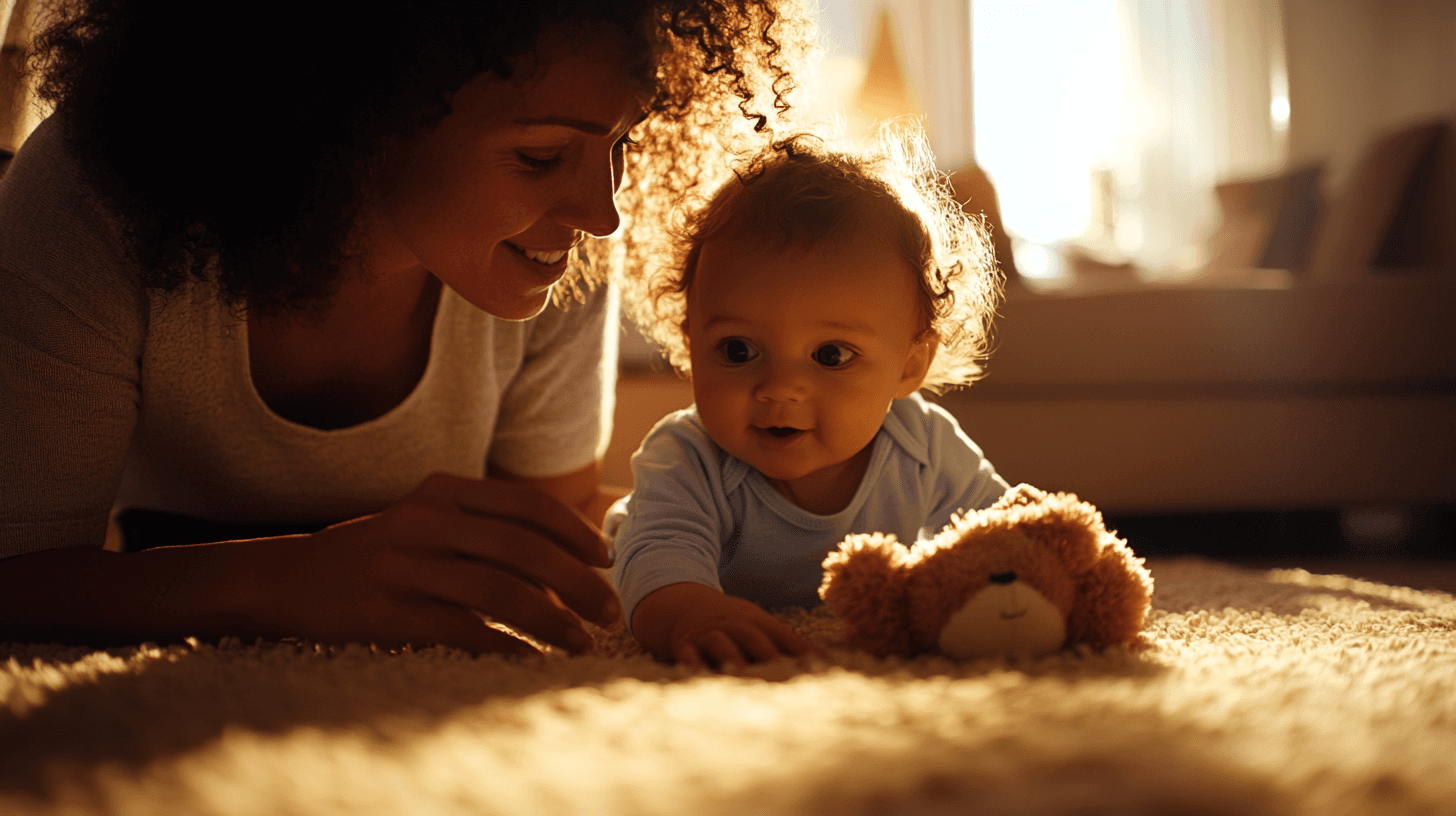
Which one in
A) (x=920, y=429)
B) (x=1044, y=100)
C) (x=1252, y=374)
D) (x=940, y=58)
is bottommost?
(x=920, y=429)

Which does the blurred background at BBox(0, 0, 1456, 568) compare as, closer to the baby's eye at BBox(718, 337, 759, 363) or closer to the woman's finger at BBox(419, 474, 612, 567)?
the baby's eye at BBox(718, 337, 759, 363)

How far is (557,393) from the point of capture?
1.12 m

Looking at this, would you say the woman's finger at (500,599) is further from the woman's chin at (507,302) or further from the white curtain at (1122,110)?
the white curtain at (1122,110)

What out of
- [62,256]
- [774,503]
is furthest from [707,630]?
[62,256]

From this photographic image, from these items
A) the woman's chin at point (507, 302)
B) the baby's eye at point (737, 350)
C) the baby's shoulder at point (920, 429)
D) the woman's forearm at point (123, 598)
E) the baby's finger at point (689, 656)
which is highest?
the woman's chin at point (507, 302)

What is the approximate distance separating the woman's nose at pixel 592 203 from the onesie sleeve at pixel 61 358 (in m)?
0.38

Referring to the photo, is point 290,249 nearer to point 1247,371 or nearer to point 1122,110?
point 1247,371

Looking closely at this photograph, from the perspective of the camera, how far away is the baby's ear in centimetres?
88

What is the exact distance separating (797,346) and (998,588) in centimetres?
29

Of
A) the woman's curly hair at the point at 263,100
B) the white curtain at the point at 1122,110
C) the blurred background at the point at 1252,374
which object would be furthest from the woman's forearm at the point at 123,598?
the white curtain at the point at 1122,110

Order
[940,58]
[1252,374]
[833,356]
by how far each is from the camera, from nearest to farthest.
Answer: [833,356]
[1252,374]
[940,58]

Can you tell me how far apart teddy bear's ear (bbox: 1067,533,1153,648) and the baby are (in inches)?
9.7

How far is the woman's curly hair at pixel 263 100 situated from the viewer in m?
0.70

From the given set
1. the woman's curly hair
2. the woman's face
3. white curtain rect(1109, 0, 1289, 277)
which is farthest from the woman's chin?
white curtain rect(1109, 0, 1289, 277)
